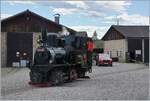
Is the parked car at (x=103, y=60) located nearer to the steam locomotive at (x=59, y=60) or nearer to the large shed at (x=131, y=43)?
the large shed at (x=131, y=43)

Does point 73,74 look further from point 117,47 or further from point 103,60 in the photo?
point 117,47

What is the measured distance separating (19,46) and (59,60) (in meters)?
26.8

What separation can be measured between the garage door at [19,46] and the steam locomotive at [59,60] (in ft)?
77.3

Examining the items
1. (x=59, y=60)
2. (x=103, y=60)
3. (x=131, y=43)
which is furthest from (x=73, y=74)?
(x=131, y=43)

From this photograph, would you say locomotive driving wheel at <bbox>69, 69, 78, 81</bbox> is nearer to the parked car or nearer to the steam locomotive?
the steam locomotive

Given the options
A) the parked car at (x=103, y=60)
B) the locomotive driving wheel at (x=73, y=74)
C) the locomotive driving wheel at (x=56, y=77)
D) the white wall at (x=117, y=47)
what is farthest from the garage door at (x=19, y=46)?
the white wall at (x=117, y=47)

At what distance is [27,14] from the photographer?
48656 millimetres

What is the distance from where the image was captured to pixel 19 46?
49.7 m

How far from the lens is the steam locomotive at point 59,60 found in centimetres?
2220

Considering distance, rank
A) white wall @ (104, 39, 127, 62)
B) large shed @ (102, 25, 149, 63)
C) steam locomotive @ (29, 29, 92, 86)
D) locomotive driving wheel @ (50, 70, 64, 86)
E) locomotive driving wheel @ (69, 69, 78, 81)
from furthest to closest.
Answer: white wall @ (104, 39, 127, 62) → large shed @ (102, 25, 149, 63) → locomotive driving wheel @ (69, 69, 78, 81) → steam locomotive @ (29, 29, 92, 86) → locomotive driving wheel @ (50, 70, 64, 86)

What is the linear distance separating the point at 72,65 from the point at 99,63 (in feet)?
92.5

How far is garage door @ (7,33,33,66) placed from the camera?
49.1m

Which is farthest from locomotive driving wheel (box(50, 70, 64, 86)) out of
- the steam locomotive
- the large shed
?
the large shed

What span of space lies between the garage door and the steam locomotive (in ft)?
77.3
